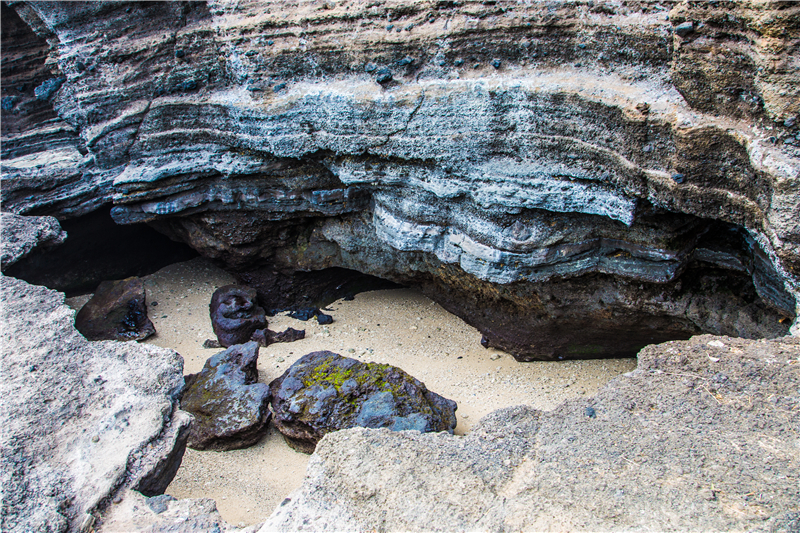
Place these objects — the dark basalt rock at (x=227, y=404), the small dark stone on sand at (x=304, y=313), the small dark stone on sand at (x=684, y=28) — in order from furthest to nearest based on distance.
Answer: the small dark stone on sand at (x=304, y=313) → the dark basalt rock at (x=227, y=404) → the small dark stone on sand at (x=684, y=28)

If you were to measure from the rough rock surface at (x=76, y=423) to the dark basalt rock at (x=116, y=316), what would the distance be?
5.40ft

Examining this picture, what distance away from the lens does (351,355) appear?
4555 mm

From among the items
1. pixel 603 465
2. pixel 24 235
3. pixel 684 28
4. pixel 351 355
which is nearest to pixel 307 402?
pixel 351 355

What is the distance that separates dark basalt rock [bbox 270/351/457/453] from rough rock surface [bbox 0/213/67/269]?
2.21m

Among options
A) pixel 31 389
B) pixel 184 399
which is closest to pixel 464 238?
pixel 184 399

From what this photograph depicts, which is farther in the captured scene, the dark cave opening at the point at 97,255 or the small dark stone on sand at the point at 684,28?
the dark cave opening at the point at 97,255

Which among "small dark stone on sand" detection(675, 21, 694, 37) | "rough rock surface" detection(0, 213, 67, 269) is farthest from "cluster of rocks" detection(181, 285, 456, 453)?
"small dark stone on sand" detection(675, 21, 694, 37)

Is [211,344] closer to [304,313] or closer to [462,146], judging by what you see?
[304,313]

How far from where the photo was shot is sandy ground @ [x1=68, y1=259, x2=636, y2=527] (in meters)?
3.38

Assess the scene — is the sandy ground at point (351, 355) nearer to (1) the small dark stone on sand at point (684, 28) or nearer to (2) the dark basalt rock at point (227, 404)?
(2) the dark basalt rock at point (227, 404)

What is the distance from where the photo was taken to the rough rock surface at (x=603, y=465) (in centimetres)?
182

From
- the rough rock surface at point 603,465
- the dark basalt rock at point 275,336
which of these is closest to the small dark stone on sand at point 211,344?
the dark basalt rock at point 275,336

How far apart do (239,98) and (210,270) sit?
2.22 m

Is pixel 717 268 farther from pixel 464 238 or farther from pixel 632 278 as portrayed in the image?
pixel 464 238
